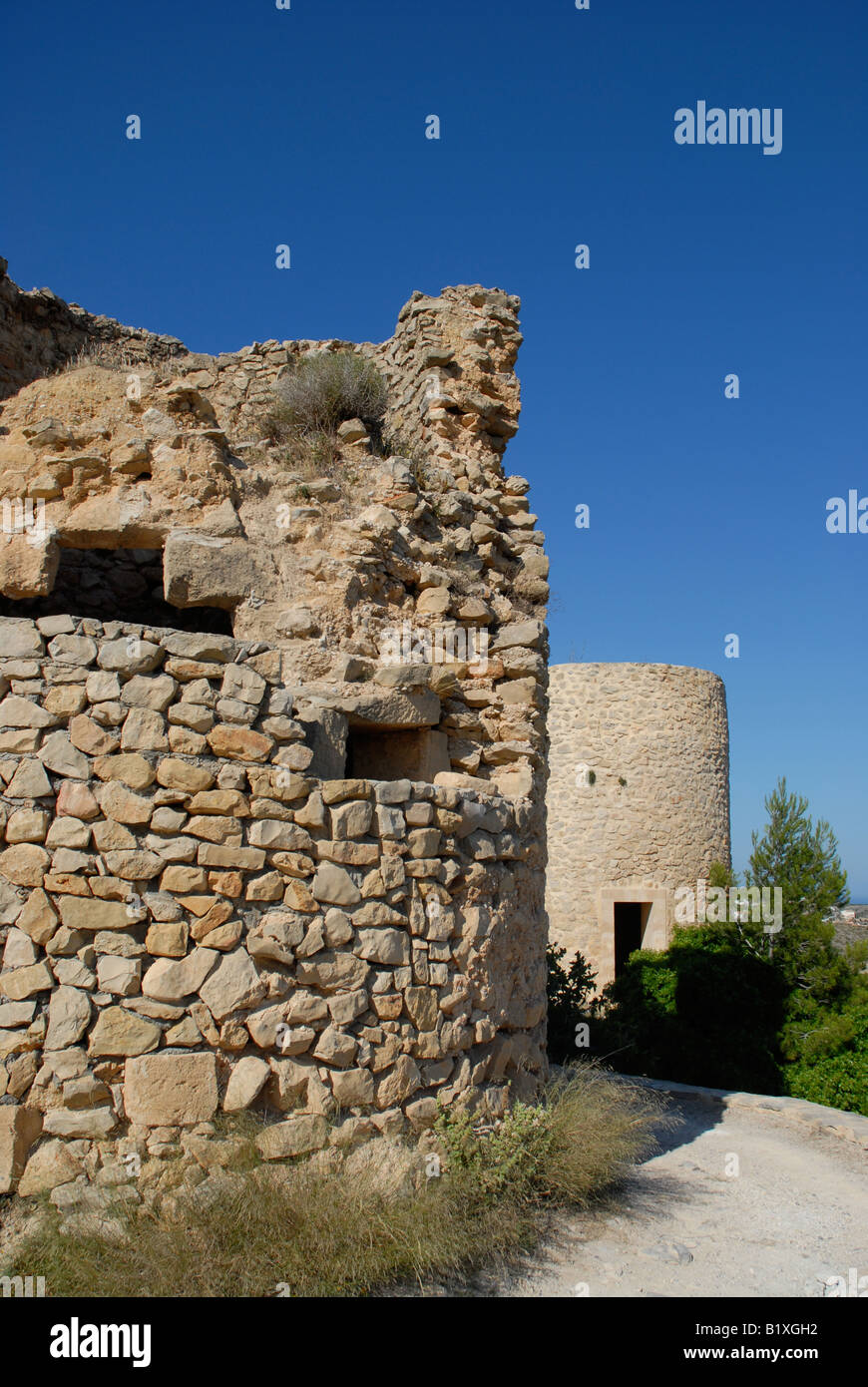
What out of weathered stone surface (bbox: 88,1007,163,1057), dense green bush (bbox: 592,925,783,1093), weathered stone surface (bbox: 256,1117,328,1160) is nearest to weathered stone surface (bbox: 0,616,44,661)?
weathered stone surface (bbox: 88,1007,163,1057)

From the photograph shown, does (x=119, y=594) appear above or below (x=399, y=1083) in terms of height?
above

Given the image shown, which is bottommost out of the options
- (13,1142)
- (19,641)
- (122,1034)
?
(13,1142)

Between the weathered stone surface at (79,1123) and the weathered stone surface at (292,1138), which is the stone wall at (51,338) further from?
the weathered stone surface at (292,1138)

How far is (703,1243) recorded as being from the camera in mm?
4312

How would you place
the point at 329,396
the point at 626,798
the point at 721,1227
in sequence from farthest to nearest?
the point at 626,798 < the point at 329,396 < the point at 721,1227

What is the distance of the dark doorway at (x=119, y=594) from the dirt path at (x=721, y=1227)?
4.11 metres

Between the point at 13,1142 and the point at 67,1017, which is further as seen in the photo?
the point at 67,1017

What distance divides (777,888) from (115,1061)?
980 cm

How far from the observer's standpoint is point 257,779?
4.00 metres

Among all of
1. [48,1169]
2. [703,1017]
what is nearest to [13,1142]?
[48,1169]

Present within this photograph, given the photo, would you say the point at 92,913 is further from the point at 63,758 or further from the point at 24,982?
the point at 63,758

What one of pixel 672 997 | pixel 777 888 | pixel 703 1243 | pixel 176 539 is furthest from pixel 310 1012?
pixel 777 888

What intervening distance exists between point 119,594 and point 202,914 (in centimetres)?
331
